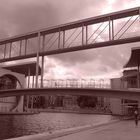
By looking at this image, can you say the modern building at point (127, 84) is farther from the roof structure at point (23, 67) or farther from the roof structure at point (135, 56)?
the roof structure at point (23, 67)

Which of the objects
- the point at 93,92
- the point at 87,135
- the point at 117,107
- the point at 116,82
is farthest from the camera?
the point at 117,107

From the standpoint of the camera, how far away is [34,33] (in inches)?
1898

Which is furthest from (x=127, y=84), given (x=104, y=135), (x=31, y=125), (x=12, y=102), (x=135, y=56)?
(x=104, y=135)

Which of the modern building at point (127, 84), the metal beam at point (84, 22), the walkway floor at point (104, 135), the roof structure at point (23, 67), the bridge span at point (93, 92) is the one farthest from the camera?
the roof structure at point (23, 67)

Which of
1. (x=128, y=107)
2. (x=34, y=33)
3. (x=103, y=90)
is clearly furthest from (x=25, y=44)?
(x=128, y=107)

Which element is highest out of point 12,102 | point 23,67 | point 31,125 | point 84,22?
point 84,22

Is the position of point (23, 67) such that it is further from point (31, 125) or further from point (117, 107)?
point (31, 125)

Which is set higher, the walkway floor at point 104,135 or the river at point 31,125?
the walkway floor at point 104,135

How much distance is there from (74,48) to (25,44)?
44.8ft

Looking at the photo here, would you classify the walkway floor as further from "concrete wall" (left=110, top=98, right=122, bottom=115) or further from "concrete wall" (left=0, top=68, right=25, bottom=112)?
"concrete wall" (left=110, top=98, right=122, bottom=115)

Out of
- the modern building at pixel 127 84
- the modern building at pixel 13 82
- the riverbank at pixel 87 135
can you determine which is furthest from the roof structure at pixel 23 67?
the riverbank at pixel 87 135

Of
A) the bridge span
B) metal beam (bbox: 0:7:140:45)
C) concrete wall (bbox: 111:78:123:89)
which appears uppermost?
metal beam (bbox: 0:7:140:45)

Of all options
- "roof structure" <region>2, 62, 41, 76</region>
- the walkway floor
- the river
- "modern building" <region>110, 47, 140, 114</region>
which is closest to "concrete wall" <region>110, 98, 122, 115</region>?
"modern building" <region>110, 47, 140, 114</region>

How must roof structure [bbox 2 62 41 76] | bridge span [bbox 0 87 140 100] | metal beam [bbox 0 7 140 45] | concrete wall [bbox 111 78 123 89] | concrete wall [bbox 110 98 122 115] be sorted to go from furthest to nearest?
concrete wall [bbox 110 98 122 115] < concrete wall [bbox 111 78 123 89] < roof structure [bbox 2 62 41 76] < bridge span [bbox 0 87 140 100] < metal beam [bbox 0 7 140 45]
